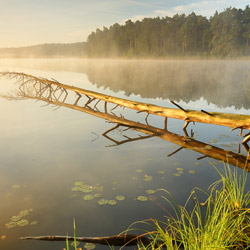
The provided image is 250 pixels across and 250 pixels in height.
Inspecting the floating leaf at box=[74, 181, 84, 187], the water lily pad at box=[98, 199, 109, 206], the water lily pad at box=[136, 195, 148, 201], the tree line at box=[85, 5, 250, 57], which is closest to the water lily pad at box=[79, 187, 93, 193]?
the floating leaf at box=[74, 181, 84, 187]

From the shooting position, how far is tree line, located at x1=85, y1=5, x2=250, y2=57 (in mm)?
68312

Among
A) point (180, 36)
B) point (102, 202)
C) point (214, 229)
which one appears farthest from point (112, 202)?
point (180, 36)

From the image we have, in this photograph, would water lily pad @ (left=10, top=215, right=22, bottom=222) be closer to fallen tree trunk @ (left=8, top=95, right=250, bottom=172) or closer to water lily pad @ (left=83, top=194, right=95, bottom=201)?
water lily pad @ (left=83, top=194, right=95, bottom=201)

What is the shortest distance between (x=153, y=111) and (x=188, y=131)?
1396 millimetres

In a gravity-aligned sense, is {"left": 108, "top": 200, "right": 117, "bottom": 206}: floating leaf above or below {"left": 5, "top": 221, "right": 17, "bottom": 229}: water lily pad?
below

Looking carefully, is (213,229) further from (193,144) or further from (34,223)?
(193,144)

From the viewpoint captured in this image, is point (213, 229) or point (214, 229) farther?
point (213, 229)

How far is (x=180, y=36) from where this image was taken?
243ft

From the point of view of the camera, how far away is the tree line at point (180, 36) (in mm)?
68312

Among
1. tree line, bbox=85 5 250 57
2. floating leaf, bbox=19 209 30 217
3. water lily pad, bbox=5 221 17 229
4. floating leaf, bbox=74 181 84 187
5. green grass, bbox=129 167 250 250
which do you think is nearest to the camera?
green grass, bbox=129 167 250 250

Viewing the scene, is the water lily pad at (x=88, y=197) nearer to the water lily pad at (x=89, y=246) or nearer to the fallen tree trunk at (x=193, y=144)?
the water lily pad at (x=89, y=246)

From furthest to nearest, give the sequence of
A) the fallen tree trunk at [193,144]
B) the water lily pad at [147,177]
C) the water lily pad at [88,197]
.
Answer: the fallen tree trunk at [193,144], the water lily pad at [147,177], the water lily pad at [88,197]

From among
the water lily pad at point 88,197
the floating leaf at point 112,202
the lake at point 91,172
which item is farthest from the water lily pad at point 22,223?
the floating leaf at point 112,202

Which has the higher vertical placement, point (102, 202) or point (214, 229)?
point (214, 229)
